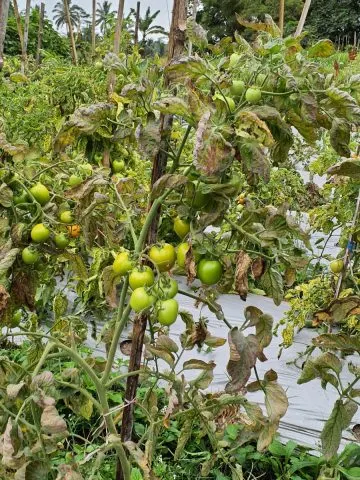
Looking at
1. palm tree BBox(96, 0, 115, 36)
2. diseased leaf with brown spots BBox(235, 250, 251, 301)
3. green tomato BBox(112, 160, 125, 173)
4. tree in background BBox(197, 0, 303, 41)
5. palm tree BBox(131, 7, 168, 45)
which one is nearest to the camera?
diseased leaf with brown spots BBox(235, 250, 251, 301)

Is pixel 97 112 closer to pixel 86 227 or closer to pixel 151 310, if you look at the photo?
pixel 86 227

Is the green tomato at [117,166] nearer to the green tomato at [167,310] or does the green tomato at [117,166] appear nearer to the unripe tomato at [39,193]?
the unripe tomato at [39,193]

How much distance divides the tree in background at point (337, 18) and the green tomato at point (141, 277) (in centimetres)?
2374

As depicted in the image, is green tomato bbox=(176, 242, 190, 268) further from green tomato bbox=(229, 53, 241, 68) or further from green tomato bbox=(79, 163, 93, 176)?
green tomato bbox=(79, 163, 93, 176)

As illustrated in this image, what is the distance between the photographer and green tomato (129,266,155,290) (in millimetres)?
925

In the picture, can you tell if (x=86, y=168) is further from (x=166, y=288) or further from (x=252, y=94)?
(x=252, y=94)

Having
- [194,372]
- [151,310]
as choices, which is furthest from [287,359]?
[151,310]

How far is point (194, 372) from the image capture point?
97.5 inches

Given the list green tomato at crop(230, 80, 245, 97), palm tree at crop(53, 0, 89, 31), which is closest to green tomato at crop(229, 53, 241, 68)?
green tomato at crop(230, 80, 245, 97)

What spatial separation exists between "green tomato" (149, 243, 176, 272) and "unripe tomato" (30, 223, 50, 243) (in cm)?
28

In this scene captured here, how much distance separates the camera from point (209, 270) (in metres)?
0.94

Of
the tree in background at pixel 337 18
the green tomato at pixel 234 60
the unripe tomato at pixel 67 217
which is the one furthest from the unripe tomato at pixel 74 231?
the tree in background at pixel 337 18

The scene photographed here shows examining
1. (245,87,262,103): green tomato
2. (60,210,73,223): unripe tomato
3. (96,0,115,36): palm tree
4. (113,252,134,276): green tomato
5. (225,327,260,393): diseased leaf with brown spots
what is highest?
(96,0,115,36): palm tree

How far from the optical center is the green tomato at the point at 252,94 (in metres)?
0.83
